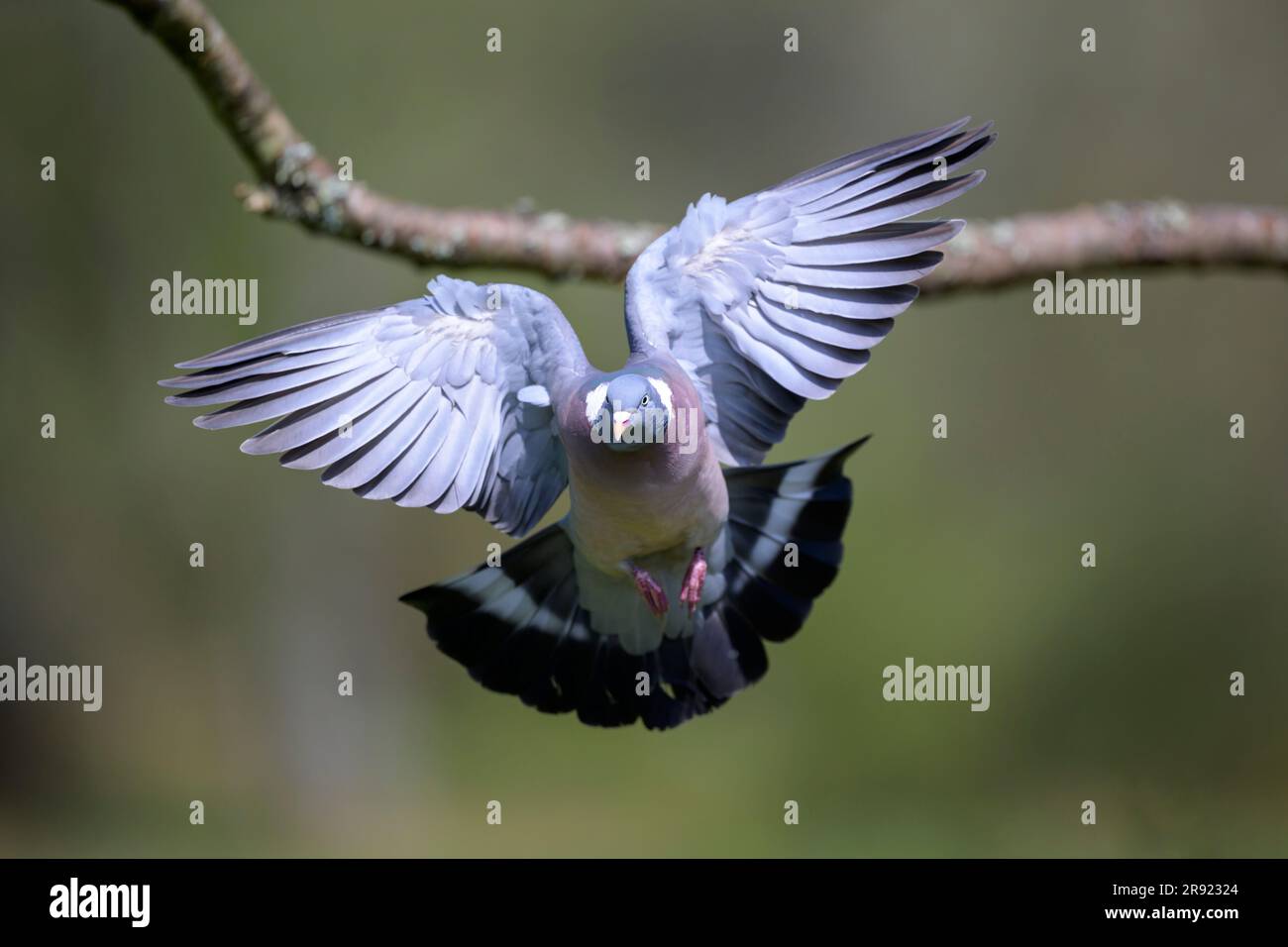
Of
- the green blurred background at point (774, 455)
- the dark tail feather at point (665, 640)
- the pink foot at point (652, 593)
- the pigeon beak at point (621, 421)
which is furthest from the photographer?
the green blurred background at point (774, 455)

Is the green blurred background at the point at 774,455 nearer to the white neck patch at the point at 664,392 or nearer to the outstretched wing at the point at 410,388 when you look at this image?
the outstretched wing at the point at 410,388

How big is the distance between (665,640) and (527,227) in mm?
934

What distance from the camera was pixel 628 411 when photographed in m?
2.01

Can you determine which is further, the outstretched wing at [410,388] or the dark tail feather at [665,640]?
the dark tail feather at [665,640]

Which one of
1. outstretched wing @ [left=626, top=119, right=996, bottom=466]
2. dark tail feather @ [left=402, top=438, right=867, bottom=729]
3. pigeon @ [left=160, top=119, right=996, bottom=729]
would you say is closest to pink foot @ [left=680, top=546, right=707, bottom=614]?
pigeon @ [left=160, top=119, right=996, bottom=729]

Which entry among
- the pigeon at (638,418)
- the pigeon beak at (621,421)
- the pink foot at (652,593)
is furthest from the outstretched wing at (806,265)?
the pink foot at (652,593)

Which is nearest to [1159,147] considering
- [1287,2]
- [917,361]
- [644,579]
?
[1287,2]

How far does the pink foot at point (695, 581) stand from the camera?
240 cm

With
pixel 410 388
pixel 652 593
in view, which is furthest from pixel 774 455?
pixel 410 388

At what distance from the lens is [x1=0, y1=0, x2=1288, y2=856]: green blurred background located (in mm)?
4566

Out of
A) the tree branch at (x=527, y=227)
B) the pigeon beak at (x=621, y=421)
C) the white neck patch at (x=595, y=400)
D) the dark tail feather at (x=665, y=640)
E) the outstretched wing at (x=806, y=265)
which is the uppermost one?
the tree branch at (x=527, y=227)

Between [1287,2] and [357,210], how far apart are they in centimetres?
373

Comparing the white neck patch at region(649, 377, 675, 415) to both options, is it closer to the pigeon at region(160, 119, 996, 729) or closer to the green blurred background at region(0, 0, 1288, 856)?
the pigeon at region(160, 119, 996, 729)

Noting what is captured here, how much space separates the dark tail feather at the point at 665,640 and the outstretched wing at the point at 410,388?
0.28 meters
